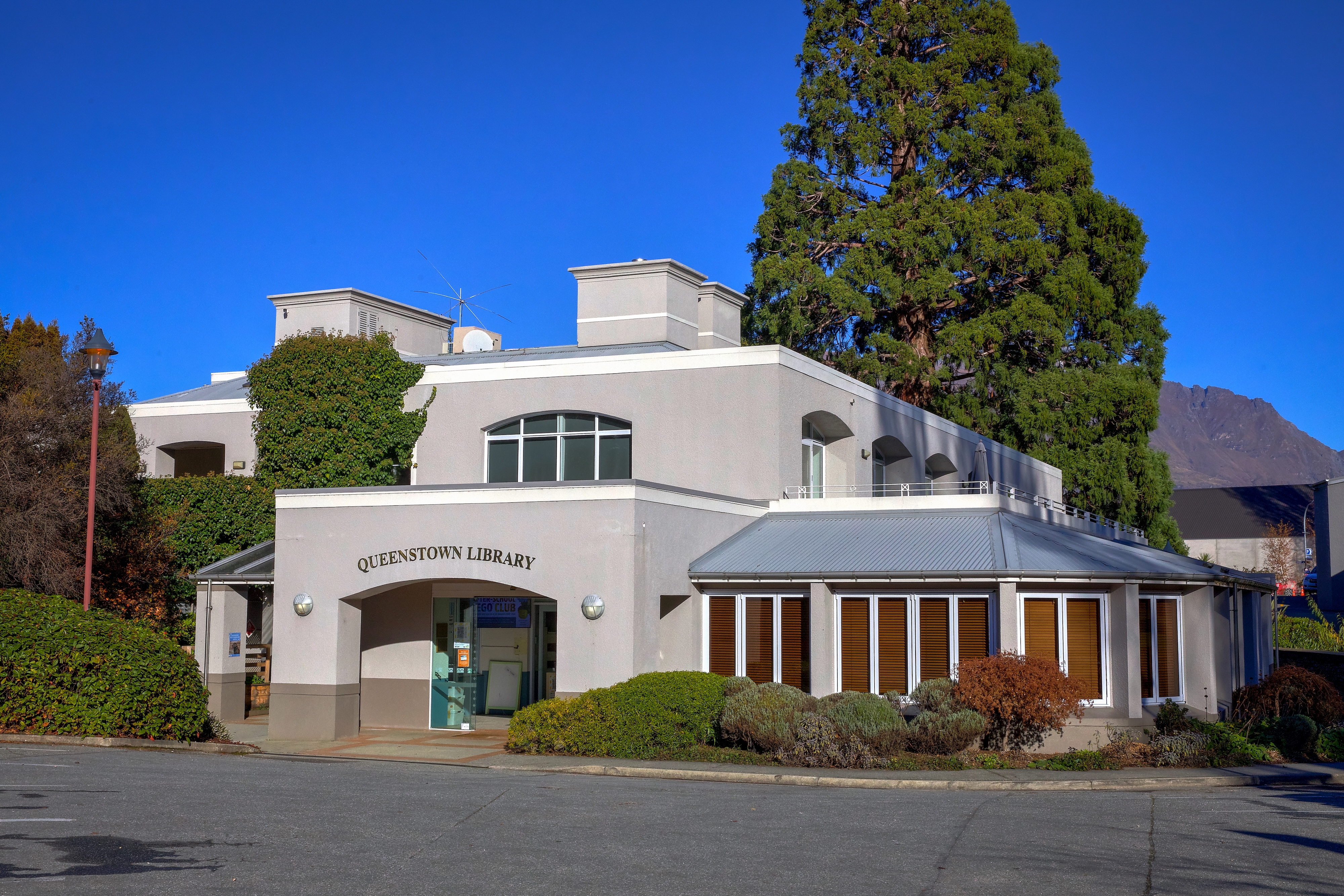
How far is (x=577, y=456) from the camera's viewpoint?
25.5 metres

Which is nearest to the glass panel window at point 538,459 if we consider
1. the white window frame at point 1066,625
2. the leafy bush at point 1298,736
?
the white window frame at point 1066,625

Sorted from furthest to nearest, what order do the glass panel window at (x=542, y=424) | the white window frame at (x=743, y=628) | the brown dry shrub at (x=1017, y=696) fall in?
1. the glass panel window at (x=542, y=424)
2. the white window frame at (x=743, y=628)
3. the brown dry shrub at (x=1017, y=696)

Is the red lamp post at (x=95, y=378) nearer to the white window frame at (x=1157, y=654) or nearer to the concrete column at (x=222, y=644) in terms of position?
the concrete column at (x=222, y=644)

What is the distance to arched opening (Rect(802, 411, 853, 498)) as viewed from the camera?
26156mm

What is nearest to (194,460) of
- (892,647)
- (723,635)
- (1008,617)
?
(723,635)

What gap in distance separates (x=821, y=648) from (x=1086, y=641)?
13.7ft

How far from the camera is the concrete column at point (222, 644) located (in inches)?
957

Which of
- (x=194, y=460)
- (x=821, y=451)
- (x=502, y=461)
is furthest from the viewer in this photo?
(x=194, y=460)

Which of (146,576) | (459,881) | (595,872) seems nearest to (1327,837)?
(595,872)

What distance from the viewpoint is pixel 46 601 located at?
1938cm

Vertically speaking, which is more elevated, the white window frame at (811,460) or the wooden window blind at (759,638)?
the white window frame at (811,460)

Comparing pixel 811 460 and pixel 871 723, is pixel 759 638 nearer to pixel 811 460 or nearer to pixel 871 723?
pixel 871 723

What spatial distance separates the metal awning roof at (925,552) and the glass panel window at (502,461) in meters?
5.33

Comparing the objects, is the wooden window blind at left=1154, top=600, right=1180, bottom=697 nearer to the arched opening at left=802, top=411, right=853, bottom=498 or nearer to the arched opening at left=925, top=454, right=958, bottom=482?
the arched opening at left=802, top=411, right=853, bottom=498
